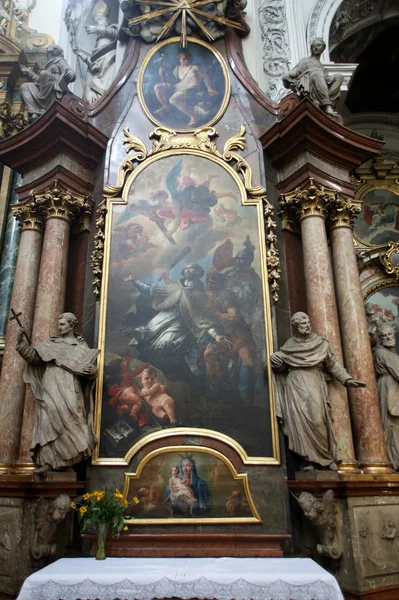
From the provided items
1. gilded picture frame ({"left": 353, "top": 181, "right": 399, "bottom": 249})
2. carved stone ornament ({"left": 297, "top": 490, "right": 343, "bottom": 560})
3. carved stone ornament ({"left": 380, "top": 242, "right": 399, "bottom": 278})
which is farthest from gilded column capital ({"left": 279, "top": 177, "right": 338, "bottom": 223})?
carved stone ornament ({"left": 297, "top": 490, "right": 343, "bottom": 560})

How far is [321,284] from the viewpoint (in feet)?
21.1

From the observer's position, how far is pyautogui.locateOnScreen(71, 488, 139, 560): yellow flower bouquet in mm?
5055

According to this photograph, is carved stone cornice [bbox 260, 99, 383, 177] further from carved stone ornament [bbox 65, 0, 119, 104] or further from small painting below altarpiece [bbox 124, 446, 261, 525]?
small painting below altarpiece [bbox 124, 446, 261, 525]

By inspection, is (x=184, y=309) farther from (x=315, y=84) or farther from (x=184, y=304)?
(x=315, y=84)

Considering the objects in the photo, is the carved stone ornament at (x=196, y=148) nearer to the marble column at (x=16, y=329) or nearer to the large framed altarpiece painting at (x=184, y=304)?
the large framed altarpiece painting at (x=184, y=304)

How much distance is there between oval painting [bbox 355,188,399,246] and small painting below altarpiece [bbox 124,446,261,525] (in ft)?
17.9

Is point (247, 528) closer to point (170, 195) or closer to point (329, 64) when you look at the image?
point (170, 195)

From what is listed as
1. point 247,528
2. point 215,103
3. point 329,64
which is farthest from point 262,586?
point 329,64

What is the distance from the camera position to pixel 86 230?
7043 mm

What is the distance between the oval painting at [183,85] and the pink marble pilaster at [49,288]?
2097 millimetres

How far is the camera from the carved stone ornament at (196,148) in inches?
265

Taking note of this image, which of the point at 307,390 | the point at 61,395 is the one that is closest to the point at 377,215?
the point at 307,390

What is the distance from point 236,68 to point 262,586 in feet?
→ 21.3

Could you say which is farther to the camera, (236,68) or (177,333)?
(236,68)
